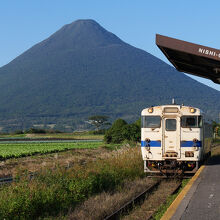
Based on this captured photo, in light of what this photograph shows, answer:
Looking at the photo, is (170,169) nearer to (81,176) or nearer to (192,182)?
(192,182)

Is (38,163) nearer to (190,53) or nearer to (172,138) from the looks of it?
(172,138)

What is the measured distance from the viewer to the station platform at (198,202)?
34.1 feet

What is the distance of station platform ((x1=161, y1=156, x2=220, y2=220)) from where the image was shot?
1041 centimetres

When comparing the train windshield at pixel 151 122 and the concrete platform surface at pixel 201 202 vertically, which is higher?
the train windshield at pixel 151 122

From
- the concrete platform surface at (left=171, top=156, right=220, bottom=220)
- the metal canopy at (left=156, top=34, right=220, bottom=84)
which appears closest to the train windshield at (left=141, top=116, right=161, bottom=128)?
the concrete platform surface at (left=171, top=156, right=220, bottom=220)

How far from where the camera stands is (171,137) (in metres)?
18.2

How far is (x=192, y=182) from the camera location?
1584 centimetres

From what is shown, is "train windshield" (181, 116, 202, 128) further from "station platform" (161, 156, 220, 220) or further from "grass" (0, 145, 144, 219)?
"grass" (0, 145, 144, 219)

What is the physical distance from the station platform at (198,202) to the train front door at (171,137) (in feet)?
5.47

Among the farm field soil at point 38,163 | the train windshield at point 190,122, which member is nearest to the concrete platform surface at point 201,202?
the train windshield at point 190,122

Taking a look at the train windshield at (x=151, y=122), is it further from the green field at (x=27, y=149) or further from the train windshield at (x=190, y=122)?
the green field at (x=27, y=149)

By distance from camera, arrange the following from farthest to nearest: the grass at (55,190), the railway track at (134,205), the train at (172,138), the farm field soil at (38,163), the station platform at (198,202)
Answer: the farm field soil at (38,163)
the train at (172,138)
the railway track at (134,205)
the grass at (55,190)
the station platform at (198,202)

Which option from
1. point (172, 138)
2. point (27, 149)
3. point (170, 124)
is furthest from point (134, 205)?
point (27, 149)

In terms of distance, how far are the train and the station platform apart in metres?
1.59
